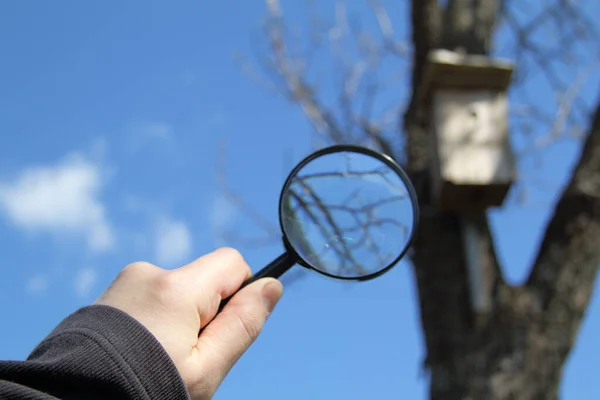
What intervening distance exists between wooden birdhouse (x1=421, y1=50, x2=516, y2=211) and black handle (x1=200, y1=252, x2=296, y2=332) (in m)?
1.95

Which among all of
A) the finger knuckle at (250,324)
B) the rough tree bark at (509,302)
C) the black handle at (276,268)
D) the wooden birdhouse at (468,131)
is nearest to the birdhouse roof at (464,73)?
the wooden birdhouse at (468,131)

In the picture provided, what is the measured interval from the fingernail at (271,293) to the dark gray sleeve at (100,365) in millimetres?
186

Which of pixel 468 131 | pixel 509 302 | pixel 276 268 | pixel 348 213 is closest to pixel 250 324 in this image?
pixel 276 268

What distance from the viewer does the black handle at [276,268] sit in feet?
3.50

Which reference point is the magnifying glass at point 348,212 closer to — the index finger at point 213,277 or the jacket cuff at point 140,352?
the index finger at point 213,277

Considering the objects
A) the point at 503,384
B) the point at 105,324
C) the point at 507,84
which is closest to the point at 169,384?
the point at 105,324

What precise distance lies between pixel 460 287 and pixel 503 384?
0.47m

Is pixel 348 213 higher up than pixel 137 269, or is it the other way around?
pixel 137 269

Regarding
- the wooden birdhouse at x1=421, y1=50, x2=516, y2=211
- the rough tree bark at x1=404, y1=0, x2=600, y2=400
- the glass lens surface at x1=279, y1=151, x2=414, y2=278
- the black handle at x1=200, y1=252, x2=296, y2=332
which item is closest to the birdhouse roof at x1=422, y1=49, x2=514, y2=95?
the wooden birdhouse at x1=421, y1=50, x2=516, y2=211

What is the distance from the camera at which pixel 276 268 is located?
1.11 metres

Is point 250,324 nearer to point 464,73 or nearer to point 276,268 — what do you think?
point 276,268

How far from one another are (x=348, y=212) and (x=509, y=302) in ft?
6.12

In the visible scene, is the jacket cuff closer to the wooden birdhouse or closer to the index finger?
the index finger

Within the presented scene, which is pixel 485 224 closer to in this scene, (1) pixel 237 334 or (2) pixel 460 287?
(2) pixel 460 287
